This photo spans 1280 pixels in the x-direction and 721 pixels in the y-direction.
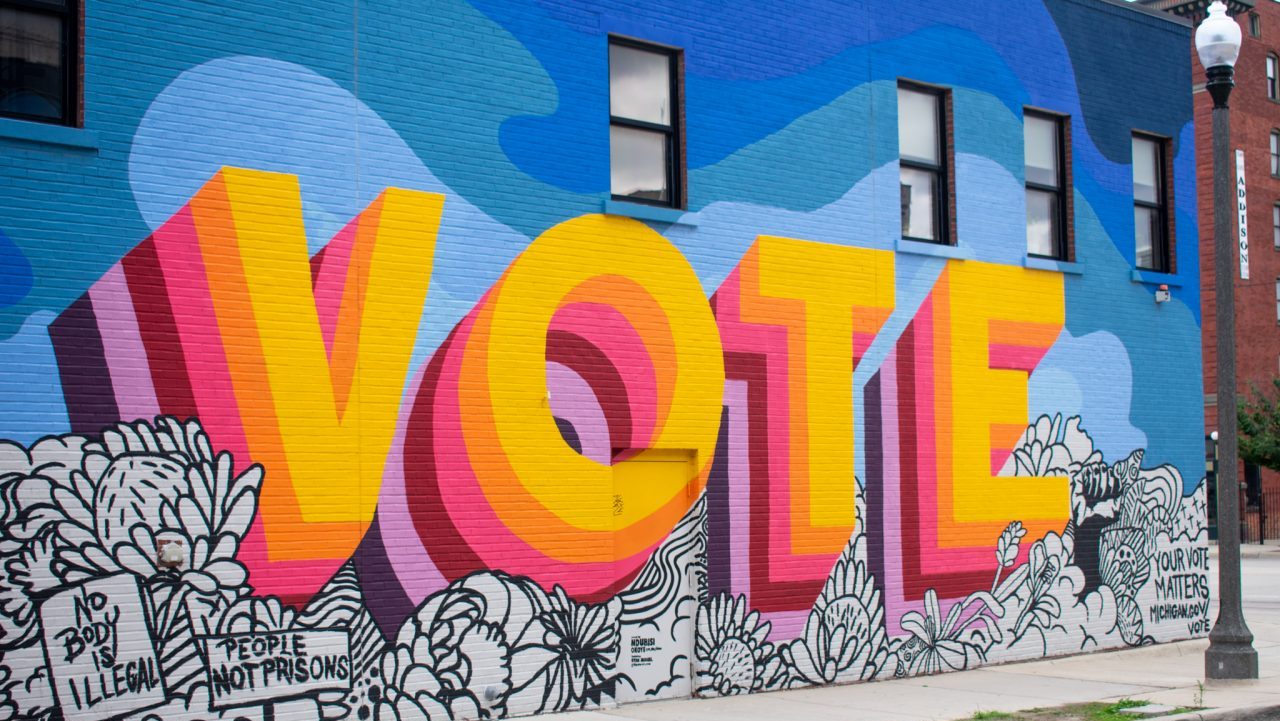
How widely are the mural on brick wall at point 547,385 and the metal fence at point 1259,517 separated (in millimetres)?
34232

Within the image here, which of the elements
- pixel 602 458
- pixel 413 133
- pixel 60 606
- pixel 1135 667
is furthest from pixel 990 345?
pixel 60 606

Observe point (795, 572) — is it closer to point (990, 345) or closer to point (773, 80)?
point (990, 345)

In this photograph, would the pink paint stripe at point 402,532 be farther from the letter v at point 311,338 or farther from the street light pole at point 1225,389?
the street light pole at point 1225,389

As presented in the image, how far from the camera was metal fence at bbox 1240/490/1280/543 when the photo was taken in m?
47.8

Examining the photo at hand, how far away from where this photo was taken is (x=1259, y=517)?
48875 mm

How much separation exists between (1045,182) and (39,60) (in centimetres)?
1136

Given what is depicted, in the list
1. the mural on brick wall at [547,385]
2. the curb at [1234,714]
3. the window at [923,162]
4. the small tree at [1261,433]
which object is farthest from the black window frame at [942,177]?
the small tree at [1261,433]

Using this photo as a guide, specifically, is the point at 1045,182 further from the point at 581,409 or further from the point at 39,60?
the point at 39,60

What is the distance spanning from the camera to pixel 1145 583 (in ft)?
55.2

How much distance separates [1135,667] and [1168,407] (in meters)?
3.82

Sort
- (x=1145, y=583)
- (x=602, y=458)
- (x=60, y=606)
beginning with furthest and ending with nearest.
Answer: (x=1145, y=583), (x=602, y=458), (x=60, y=606)

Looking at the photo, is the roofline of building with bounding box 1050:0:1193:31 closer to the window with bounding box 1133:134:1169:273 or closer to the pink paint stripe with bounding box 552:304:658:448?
the window with bounding box 1133:134:1169:273

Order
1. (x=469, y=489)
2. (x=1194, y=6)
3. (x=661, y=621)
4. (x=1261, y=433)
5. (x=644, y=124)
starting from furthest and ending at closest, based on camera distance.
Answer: (x=1194, y=6) → (x=1261, y=433) → (x=644, y=124) → (x=661, y=621) → (x=469, y=489)

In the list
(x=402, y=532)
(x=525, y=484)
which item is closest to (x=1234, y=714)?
(x=525, y=484)
